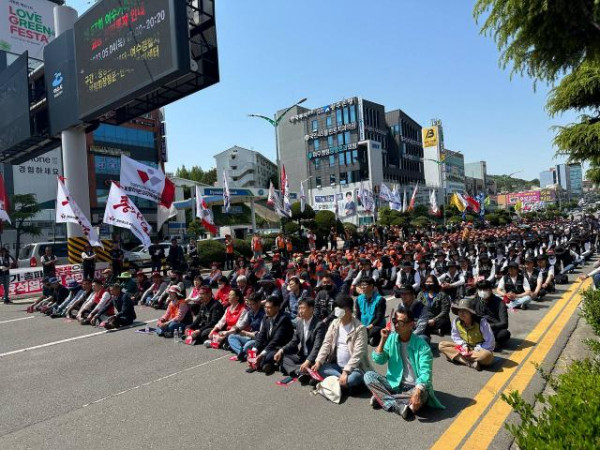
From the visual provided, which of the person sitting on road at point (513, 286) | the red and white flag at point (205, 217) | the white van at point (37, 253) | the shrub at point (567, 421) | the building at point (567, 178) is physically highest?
the building at point (567, 178)

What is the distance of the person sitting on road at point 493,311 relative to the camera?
270 inches

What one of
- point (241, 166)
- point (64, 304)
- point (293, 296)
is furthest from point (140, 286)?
point (241, 166)

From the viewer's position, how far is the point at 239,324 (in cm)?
755

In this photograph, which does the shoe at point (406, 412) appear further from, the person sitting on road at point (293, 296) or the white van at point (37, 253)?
the white van at point (37, 253)

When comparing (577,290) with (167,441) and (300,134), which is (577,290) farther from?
(300,134)

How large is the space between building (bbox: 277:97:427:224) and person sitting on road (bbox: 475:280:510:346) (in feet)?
167

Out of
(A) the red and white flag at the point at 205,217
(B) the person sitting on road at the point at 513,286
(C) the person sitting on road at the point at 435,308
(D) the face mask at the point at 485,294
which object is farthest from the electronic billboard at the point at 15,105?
(D) the face mask at the point at 485,294

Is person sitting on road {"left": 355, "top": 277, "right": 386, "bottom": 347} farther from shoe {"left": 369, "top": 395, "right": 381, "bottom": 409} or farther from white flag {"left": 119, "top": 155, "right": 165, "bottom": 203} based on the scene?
white flag {"left": 119, "top": 155, "right": 165, "bottom": 203}

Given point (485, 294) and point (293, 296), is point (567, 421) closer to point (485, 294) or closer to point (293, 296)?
point (485, 294)

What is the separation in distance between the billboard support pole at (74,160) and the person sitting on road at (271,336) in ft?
44.5

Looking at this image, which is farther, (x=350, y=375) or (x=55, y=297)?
(x=55, y=297)

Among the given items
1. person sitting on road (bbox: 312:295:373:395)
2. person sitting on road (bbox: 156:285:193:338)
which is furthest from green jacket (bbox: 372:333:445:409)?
person sitting on road (bbox: 156:285:193:338)

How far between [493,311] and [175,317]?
614cm

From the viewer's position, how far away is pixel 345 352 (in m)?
5.50
